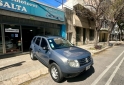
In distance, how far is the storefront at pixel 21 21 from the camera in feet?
24.4

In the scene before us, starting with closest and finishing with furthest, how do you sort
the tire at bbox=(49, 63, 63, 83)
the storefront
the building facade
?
1. the tire at bbox=(49, 63, 63, 83)
2. the storefront
3. the building facade

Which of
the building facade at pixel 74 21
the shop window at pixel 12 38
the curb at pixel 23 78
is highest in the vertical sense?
the building facade at pixel 74 21

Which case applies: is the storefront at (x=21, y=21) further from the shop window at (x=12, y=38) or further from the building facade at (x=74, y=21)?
the building facade at (x=74, y=21)

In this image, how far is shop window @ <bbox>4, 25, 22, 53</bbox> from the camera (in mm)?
7899

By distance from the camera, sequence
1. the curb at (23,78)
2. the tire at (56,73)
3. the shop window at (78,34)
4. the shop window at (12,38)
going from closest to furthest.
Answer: the tire at (56,73)
the curb at (23,78)
the shop window at (12,38)
the shop window at (78,34)

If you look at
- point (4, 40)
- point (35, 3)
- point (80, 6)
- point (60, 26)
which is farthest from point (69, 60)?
point (80, 6)

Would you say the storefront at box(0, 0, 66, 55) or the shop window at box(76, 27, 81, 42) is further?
the shop window at box(76, 27, 81, 42)

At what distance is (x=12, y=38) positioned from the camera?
8.31 m

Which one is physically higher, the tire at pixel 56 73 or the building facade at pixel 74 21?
the building facade at pixel 74 21

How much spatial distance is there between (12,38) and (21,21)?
163cm

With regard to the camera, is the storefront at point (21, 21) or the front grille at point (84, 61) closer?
the front grille at point (84, 61)

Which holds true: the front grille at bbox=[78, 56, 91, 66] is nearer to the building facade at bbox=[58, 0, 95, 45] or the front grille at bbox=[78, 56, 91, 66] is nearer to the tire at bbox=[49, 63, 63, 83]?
the tire at bbox=[49, 63, 63, 83]

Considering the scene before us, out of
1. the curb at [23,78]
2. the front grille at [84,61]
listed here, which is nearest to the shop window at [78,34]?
the curb at [23,78]

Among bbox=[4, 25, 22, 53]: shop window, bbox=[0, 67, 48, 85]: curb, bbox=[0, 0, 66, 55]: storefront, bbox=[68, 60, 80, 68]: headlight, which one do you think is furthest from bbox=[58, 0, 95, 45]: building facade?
bbox=[68, 60, 80, 68]: headlight
